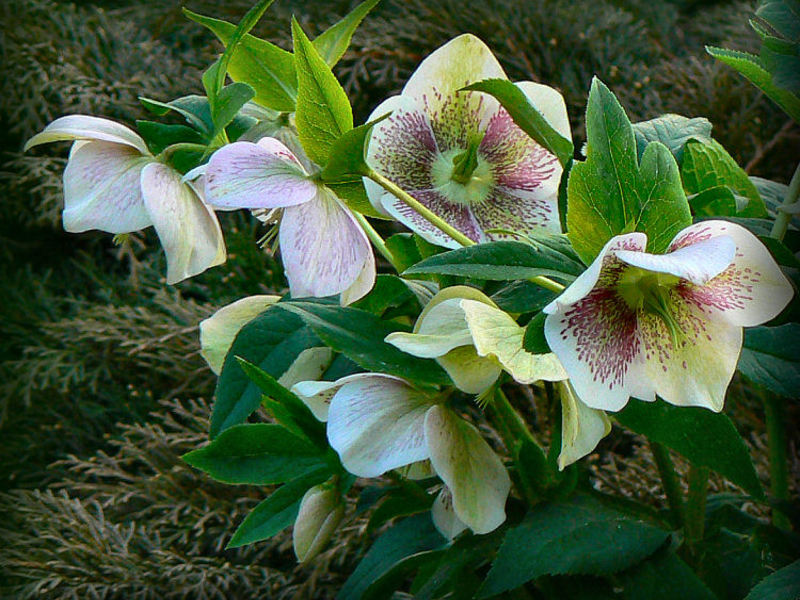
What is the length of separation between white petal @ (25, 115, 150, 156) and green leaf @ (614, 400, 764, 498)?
0.16m

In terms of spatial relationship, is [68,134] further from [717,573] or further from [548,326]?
[717,573]

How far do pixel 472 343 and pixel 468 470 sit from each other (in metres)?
0.04

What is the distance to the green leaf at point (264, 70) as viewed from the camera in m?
0.27

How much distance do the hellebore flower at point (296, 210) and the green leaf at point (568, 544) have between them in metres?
0.10

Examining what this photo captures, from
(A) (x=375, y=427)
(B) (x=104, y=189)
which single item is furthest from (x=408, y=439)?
(B) (x=104, y=189)

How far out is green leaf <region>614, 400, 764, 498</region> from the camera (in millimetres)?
238

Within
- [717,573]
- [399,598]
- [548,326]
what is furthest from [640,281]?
[399,598]

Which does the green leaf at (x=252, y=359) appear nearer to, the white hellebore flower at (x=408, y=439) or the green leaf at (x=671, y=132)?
the white hellebore flower at (x=408, y=439)

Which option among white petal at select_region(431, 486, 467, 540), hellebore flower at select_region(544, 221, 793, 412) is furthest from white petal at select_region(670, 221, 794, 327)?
white petal at select_region(431, 486, 467, 540)

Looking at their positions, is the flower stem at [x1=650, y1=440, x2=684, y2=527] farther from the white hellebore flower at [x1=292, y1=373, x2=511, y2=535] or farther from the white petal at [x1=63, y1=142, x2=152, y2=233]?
the white petal at [x1=63, y1=142, x2=152, y2=233]

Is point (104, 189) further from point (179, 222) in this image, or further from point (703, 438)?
point (703, 438)

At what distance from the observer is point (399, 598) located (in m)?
0.43

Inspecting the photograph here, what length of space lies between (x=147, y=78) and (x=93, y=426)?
33cm

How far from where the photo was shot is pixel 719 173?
31 centimetres
